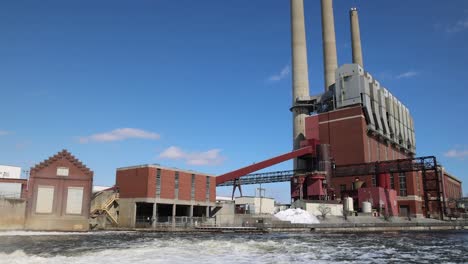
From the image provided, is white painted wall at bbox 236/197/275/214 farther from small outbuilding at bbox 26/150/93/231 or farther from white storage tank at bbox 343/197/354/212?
small outbuilding at bbox 26/150/93/231

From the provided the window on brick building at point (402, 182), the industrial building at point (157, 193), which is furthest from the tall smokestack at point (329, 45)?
the industrial building at point (157, 193)

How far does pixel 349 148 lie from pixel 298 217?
3261 cm

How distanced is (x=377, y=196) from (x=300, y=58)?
48.7 m

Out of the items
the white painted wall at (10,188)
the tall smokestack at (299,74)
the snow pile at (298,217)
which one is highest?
the tall smokestack at (299,74)

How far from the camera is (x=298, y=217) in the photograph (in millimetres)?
65188

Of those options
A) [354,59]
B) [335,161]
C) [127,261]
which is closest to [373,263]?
[127,261]

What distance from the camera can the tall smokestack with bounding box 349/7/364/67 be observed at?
131m

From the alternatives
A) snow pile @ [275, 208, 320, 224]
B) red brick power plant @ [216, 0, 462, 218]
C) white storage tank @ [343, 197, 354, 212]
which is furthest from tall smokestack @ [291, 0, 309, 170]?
snow pile @ [275, 208, 320, 224]

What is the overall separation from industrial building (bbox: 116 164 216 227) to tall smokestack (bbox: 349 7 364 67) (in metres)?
79.9

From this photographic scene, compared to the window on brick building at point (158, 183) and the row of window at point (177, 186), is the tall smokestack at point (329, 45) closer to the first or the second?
the row of window at point (177, 186)

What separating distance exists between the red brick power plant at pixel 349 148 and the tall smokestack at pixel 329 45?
0.28m

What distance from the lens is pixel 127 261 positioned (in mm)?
19312

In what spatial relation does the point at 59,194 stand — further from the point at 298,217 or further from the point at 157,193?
the point at 298,217

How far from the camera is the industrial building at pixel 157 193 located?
61812mm
